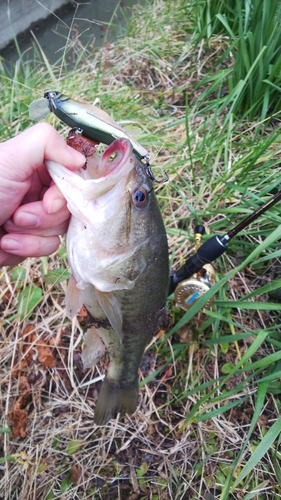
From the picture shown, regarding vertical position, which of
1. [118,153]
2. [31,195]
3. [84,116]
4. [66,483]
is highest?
[84,116]

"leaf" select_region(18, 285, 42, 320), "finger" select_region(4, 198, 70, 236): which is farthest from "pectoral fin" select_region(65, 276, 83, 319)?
"leaf" select_region(18, 285, 42, 320)

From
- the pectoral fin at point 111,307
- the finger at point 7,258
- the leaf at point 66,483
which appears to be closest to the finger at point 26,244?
the finger at point 7,258

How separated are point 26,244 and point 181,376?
1178mm

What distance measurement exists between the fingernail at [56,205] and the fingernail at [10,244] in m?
0.31

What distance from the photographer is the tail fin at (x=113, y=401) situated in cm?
181

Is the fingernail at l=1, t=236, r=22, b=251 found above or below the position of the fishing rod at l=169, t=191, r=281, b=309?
above

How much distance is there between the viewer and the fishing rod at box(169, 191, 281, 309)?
183 centimetres

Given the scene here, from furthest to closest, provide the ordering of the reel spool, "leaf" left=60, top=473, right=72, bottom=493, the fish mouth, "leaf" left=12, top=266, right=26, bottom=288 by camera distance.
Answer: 1. "leaf" left=12, top=266, right=26, bottom=288
2. "leaf" left=60, top=473, right=72, bottom=493
3. the reel spool
4. the fish mouth

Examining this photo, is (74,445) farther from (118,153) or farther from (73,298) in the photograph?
(118,153)

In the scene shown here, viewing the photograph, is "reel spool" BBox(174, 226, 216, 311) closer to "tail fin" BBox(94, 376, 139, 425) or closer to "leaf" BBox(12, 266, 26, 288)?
"tail fin" BBox(94, 376, 139, 425)

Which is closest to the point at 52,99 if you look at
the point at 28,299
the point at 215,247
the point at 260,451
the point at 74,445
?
the point at 215,247

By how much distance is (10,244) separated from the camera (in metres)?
1.67

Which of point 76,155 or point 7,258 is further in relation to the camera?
point 7,258

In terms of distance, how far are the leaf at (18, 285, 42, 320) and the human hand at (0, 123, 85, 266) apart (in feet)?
1.74
